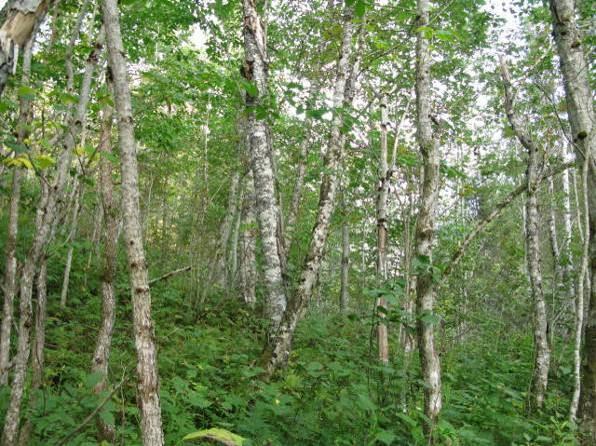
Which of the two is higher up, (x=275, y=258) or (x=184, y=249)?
(x=184, y=249)

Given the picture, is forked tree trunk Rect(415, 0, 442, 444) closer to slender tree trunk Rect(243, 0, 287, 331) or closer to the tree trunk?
slender tree trunk Rect(243, 0, 287, 331)

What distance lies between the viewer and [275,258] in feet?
21.2

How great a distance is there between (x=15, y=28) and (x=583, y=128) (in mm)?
4333

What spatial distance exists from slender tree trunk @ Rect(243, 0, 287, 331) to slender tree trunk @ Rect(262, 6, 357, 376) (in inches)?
18.6

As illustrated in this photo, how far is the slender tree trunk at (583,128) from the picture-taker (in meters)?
3.65

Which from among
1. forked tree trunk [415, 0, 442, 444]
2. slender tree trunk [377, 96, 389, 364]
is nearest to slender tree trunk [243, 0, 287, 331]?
slender tree trunk [377, 96, 389, 364]

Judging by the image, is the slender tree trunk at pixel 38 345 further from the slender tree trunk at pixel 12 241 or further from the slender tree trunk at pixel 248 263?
the slender tree trunk at pixel 248 263

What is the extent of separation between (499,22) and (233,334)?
8228mm

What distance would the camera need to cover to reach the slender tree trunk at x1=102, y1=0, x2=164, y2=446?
2.25 meters

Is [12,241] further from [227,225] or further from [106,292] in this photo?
[227,225]

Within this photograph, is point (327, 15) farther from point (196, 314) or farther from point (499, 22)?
point (196, 314)

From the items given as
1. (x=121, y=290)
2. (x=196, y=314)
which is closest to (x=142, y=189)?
(x=121, y=290)

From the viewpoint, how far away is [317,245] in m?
6.21

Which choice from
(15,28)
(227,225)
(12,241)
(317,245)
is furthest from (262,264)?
(15,28)
